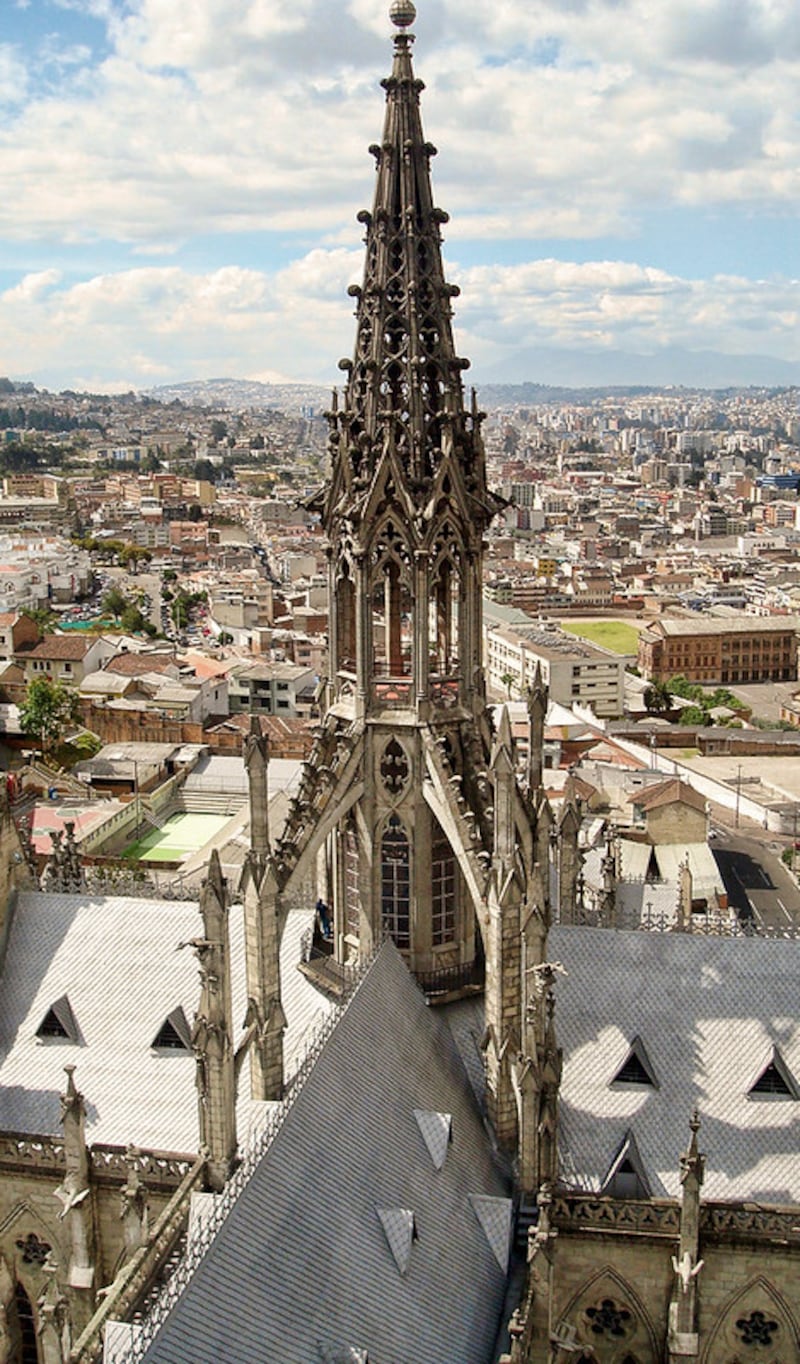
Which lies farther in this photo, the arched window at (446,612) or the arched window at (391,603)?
the arched window at (446,612)

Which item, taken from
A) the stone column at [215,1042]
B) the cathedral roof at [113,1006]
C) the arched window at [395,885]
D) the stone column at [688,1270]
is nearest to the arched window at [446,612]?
the arched window at [395,885]

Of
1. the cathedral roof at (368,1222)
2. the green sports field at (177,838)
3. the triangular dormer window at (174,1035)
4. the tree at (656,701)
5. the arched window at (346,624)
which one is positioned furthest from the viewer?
the tree at (656,701)

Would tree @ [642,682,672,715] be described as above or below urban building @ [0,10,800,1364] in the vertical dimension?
below

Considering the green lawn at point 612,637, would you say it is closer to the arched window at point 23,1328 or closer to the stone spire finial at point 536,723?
the stone spire finial at point 536,723

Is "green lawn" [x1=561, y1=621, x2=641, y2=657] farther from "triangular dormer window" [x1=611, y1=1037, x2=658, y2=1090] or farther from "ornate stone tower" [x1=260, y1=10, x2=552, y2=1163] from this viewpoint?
"triangular dormer window" [x1=611, y1=1037, x2=658, y2=1090]

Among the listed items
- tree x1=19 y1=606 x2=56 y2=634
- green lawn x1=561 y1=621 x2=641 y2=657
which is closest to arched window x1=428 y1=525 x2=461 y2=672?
tree x1=19 y1=606 x2=56 y2=634

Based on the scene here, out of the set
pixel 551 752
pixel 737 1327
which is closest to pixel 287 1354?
pixel 737 1327
